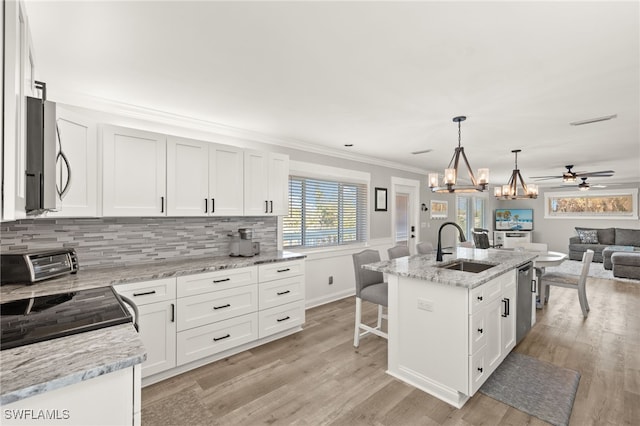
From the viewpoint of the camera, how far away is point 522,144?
14.1 feet

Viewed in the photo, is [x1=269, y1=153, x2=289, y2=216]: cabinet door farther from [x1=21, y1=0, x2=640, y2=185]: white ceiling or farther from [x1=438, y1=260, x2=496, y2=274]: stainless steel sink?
[x1=438, y1=260, x2=496, y2=274]: stainless steel sink

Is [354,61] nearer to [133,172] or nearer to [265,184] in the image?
[265,184]

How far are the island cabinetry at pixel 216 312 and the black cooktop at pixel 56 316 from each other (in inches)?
35.6

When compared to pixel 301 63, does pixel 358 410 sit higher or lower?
lower

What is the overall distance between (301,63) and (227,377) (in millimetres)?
2588

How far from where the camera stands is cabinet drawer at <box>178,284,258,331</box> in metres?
2.61

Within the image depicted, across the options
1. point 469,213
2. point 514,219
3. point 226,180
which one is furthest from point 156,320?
point 514,219

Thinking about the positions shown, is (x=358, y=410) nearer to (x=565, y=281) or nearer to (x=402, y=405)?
(x=402, y=405)

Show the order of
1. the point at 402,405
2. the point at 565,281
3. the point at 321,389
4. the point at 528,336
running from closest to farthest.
A: 1. the point at 402,405
2. the point at 321,389
3. the point at 528,336
4. the point at 565,281

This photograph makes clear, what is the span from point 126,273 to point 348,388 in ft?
6.66

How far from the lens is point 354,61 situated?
202 cm

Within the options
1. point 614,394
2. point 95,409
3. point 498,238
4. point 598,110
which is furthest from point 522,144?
point 498,238

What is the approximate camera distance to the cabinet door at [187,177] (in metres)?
2.83

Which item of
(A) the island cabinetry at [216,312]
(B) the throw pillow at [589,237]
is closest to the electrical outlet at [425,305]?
(A) the island cabinetry at [216,312]
